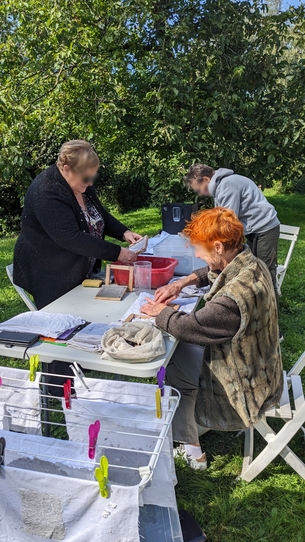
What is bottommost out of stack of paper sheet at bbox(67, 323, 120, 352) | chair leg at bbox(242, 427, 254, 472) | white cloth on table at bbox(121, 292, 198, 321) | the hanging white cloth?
chair leg at bbox(242, 427, 254, 472)

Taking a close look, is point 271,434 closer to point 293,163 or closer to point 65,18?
point 65,18

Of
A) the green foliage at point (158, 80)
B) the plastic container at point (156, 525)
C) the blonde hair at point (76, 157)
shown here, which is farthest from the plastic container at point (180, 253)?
the green foliage at point (158, 80)

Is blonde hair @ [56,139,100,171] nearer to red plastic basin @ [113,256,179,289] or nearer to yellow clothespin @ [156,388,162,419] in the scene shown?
red plastic basin @ [113,256,179,289]

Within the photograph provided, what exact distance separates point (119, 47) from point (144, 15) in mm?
564

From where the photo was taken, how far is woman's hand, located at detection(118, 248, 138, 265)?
2670mm

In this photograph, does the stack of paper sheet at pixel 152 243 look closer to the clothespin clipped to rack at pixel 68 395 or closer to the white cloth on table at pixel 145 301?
the white cloth on table at pixel 145 301

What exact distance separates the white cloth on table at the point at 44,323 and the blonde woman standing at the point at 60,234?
51 cm

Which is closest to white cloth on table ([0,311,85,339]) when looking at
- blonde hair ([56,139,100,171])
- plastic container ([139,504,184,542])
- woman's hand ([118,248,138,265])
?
woman's hand ([118,248,138,265])

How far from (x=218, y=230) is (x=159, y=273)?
2.63ft

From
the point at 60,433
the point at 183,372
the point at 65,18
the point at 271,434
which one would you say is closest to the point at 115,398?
the point at 183,372

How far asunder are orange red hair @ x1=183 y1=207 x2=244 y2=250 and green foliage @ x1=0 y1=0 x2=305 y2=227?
400 centimetres

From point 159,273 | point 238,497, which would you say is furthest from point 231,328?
point 238,497

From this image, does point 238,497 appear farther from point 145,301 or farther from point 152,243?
point 152,243

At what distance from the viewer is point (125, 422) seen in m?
1.49
